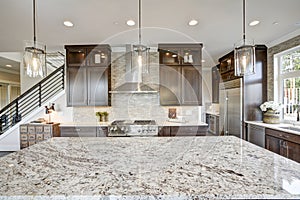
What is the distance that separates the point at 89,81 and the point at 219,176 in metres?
3.83

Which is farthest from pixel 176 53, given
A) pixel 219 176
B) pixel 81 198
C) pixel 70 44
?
pixel 81 198

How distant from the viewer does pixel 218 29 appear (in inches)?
145

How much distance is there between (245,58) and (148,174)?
182cm

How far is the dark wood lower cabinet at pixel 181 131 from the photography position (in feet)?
12.8

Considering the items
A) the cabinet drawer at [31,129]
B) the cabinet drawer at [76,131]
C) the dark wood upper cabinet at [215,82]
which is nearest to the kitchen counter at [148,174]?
the cabinet drawer at [76,131]

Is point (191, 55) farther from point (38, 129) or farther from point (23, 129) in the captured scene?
point (23, 129)

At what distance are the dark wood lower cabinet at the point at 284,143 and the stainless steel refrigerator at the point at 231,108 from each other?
0.97 metres

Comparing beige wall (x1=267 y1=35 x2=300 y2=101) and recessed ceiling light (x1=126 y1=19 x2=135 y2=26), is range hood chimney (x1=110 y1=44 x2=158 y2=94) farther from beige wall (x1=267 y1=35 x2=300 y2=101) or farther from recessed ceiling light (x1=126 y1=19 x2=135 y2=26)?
beige wall (x1=267 y1=35 x2=300 y2=101)

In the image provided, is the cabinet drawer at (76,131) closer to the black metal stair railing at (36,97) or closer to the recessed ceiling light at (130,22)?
the black metal stair railing at (36,97)

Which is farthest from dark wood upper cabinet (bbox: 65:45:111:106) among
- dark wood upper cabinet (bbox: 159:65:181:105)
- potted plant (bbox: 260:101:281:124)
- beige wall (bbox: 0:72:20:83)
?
beige wall (bbox: 0:72:20:83)

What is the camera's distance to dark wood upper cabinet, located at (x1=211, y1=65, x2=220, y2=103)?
21.5ft

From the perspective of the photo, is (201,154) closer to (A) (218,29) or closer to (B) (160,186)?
(B) (160,186)

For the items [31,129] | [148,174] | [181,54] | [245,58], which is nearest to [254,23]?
[181,54]

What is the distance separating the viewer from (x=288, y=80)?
161 inches
